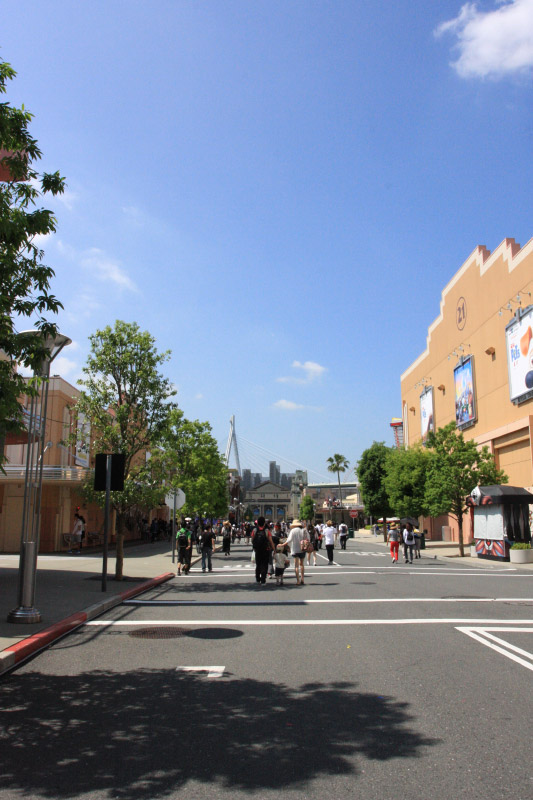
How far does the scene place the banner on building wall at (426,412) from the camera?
53469 millimetres

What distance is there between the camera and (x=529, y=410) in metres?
32.8

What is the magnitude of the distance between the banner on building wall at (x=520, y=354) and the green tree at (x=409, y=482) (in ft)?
35.8

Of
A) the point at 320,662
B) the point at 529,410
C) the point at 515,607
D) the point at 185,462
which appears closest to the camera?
the point at 320,662

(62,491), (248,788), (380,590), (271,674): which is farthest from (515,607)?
(62,491)

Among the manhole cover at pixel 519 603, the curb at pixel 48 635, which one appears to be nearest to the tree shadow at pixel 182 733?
the curb at pixel 48 635

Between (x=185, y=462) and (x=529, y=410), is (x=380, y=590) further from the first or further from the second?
(x=185, y=462)

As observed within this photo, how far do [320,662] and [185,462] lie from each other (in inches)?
1288

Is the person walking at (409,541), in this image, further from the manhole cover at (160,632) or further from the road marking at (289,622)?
the manhole cover at (160,632)

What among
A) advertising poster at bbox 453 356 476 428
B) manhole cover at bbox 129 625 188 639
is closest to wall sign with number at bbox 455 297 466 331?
advertising poster at bbox 453 356 476 428

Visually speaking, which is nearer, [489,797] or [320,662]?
[489,797]

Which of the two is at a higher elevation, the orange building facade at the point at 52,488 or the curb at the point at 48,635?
the orange building facade at the point at 52,488

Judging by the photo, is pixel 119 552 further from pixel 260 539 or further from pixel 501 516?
pixel 501 516

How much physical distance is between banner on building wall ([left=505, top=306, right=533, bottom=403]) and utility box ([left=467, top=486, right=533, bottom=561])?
721cm

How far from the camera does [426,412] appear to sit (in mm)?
55250
